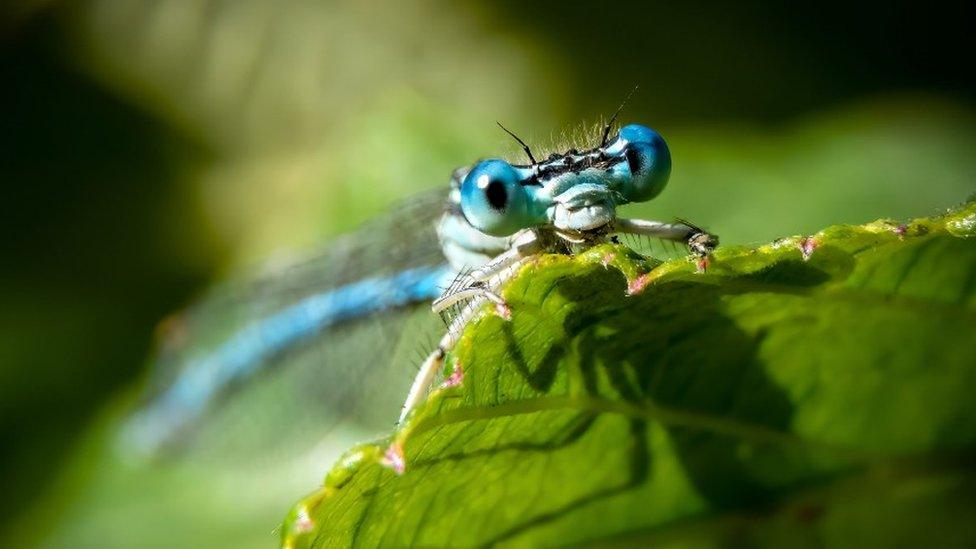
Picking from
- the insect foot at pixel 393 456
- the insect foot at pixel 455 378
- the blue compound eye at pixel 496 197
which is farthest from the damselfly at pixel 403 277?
the insect foot at pixel 393 456

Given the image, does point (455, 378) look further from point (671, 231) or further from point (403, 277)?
point (403, 277)

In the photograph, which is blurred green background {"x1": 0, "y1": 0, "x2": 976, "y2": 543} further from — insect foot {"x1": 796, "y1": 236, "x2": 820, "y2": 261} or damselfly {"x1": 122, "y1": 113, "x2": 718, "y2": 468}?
insect foot {"x1": 796, "y1": 236, "x2": 820, "y2": 261}

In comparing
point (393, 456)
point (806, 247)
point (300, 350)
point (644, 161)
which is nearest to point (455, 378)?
point (393, 456)

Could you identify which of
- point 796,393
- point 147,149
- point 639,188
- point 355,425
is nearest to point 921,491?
point 796,393

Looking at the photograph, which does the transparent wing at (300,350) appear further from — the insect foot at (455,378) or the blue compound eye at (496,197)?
the insect foot at (455,378)

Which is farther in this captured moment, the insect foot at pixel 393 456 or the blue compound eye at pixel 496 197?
the blue compound eye at pixel 496 197

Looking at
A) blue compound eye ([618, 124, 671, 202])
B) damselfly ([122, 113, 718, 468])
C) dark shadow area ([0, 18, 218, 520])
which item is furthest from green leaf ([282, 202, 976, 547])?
dark shadow area ([0, 18, 218, 520])
